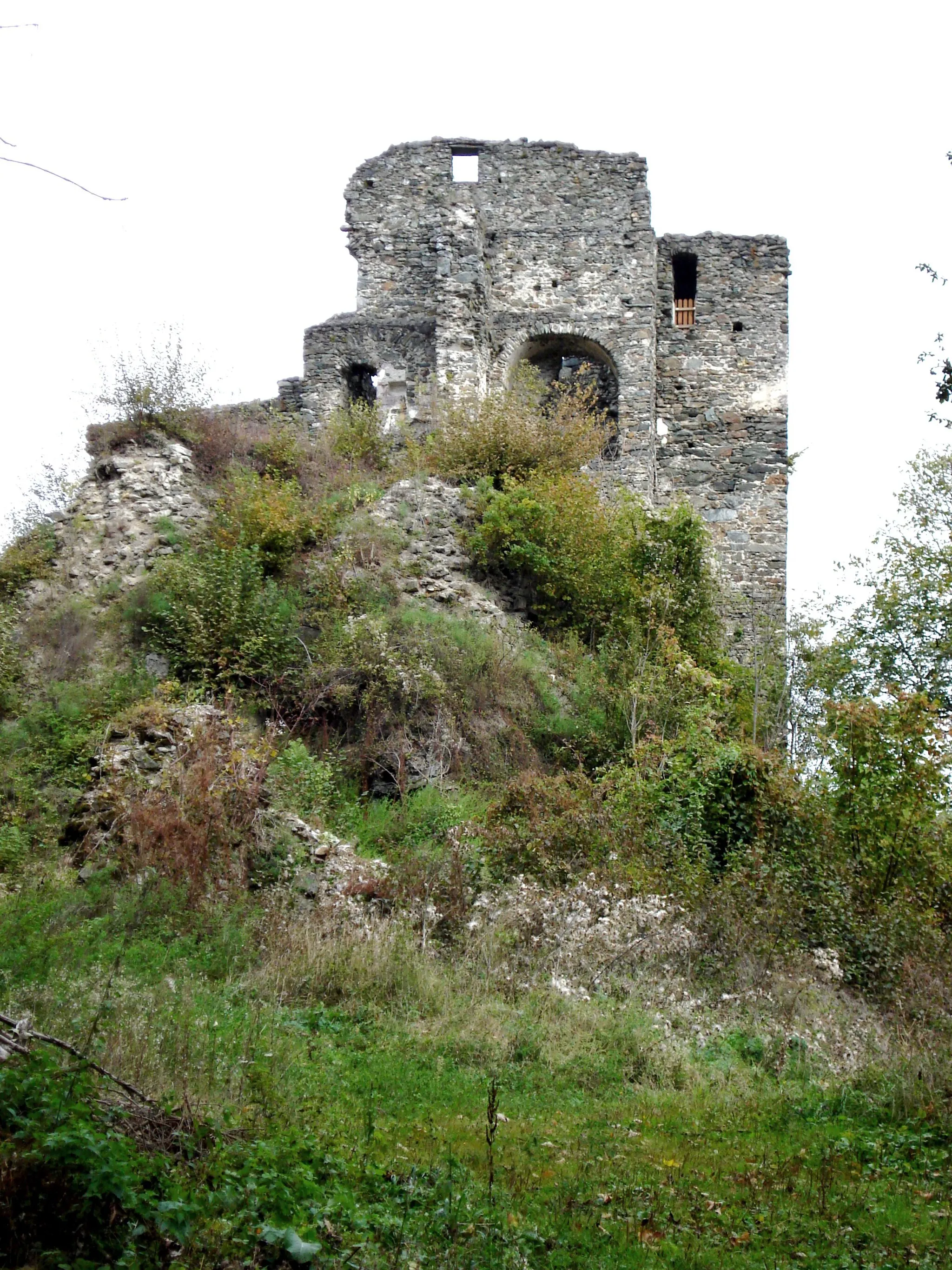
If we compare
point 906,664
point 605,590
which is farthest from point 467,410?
point 906,664

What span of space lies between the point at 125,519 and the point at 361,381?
271 inches

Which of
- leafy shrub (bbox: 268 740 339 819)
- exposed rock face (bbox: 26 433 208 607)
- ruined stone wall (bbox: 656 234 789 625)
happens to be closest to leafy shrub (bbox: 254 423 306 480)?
exposed rock face (bbox: 26 433 208 607)

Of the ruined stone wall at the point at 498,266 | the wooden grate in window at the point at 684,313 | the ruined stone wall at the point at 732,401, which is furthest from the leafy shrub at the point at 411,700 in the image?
the wooden grate in window at the point at 684,313

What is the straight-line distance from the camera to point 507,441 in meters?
17.5

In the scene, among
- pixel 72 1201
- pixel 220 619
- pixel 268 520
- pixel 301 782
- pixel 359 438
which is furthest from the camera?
pixel 359 438

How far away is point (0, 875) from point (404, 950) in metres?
3.84

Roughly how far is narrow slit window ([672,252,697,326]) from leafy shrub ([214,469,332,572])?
9599mm

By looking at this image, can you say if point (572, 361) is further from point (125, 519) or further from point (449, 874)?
point (449, 874)

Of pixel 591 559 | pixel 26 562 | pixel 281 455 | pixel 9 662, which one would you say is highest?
pixel 281 455

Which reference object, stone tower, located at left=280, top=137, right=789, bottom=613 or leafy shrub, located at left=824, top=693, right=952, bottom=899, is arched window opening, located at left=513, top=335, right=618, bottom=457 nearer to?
stone tower, located at left=280, top=137, right=789, bottom=613

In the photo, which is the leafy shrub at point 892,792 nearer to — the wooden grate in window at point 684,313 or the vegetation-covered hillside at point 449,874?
the vegetation-covered hillside at point 449,874

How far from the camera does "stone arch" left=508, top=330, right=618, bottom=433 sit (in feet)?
70.3

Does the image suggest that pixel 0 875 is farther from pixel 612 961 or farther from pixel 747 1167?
pixel 747 1167

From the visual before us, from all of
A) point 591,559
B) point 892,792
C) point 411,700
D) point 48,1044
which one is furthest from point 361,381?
point 48,1044
